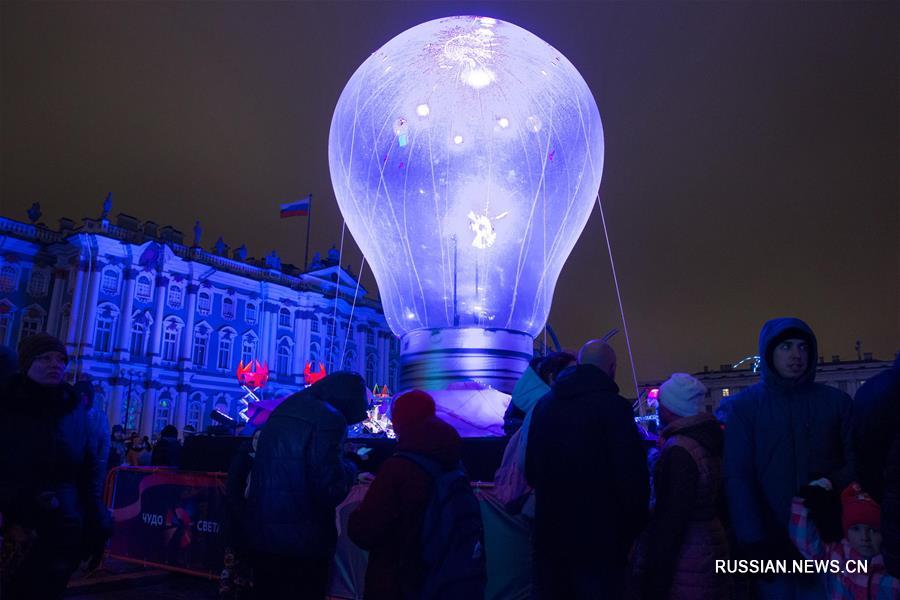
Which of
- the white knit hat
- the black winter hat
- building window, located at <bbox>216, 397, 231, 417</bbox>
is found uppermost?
building window, located at <bbox>216, 397, 231, 417</bbox>

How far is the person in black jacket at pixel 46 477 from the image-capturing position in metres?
3.29

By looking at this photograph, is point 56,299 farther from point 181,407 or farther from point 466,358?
point 466,358

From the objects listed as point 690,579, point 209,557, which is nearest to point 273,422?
point 690,579

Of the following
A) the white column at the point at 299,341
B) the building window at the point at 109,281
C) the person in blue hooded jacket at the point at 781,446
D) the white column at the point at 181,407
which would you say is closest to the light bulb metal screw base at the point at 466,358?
the person in blue hooded jacket at the point at 781,446

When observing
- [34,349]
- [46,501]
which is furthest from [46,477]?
[34,349]

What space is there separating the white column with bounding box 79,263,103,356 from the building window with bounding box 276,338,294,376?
1416 centimetres

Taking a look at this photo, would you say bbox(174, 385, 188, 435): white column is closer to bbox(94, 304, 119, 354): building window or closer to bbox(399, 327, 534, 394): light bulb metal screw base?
bbox(94, 304, 119, 354): building window

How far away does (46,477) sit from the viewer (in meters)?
3.41

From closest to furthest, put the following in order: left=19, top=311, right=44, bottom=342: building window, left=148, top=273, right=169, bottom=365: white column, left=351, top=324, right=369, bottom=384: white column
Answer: left=19, top=311, right=44, bottom=342: building window → left=148, top=273, right=169, bottom=365: white column → left=351, top=324, right=369, bottom=384: white column

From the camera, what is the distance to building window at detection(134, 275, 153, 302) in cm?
3950

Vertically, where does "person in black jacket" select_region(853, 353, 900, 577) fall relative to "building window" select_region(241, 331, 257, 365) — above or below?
below

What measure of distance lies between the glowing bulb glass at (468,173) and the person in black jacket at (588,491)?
4.64 metres

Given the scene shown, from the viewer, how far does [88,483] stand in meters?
3.64

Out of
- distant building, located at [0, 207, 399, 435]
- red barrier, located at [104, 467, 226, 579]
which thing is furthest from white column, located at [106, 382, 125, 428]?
→ red barrier, located at [104, 467, 226, 579]
